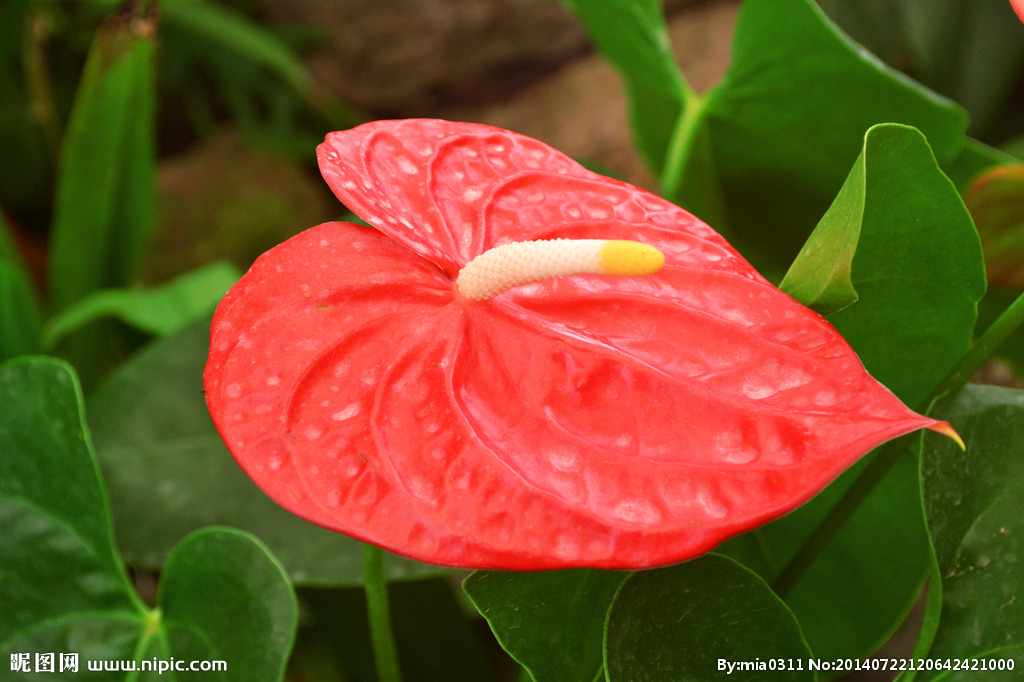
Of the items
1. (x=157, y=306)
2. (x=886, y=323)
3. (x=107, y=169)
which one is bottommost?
(x=157, y=306)

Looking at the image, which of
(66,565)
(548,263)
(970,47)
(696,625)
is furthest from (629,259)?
(970,47)

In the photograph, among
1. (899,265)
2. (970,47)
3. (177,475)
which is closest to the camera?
(899,265)

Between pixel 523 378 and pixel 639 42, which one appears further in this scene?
pixel 639 42

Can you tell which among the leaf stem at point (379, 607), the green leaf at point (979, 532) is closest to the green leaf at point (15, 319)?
the leaf stem at point (379, 607)

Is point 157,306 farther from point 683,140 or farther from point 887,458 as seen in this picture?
point 887,458

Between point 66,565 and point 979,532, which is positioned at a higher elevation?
point 979,532

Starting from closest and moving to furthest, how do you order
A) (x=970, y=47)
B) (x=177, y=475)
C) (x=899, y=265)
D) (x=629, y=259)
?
(x=629, y=259) < (x=899, y=265) < (x=177, y=475) < (x=970, y=47)

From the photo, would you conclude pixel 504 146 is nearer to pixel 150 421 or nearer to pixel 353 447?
pixel 353 447

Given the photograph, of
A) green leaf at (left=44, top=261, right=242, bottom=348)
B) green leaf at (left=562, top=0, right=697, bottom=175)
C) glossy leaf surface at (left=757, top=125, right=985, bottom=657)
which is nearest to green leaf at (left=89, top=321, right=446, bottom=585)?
green leaf at (left=44, top=261, right=242, bottom=348)
